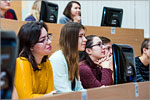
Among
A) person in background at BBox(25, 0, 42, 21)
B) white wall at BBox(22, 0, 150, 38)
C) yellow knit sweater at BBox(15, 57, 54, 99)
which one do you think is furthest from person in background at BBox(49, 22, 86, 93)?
white wall at BBox(22, 0, 150, 38)

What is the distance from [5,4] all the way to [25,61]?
106 centimetres

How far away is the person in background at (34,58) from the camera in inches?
56.1

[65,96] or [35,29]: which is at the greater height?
[35,29]

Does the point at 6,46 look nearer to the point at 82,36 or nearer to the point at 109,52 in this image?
the point at 82,36

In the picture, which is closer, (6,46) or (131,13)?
(6,46)

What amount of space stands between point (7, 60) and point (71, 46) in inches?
49.5

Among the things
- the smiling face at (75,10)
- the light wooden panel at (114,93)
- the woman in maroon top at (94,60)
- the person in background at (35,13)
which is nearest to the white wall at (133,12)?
the smiling face at (75,10)

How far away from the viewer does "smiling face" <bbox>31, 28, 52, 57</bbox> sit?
1.51 meters

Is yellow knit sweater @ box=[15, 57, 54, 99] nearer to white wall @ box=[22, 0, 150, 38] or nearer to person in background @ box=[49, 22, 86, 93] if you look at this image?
person in background @ box=[49, 22, 86, 93]

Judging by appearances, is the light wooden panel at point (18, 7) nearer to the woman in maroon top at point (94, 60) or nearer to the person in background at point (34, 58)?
the woman in maroon top at point (94, 60)

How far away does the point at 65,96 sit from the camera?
3.03 feet

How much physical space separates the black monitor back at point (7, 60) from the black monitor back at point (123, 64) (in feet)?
3.18

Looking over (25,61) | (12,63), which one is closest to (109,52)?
(25,61)

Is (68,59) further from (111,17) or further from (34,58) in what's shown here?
(111,17)
